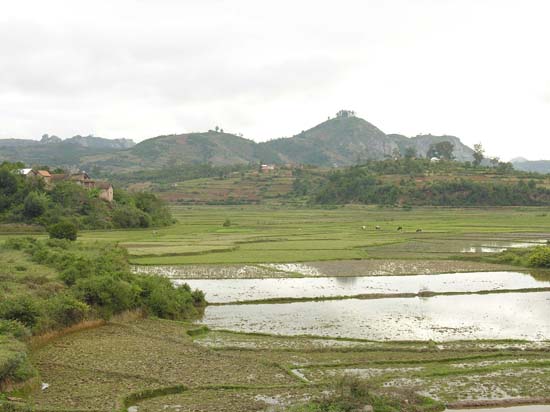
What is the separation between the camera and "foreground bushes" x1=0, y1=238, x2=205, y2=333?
59.7 ft

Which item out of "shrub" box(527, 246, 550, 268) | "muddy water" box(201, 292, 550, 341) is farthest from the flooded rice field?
"muddy water" box(201, 292, 550, 341)

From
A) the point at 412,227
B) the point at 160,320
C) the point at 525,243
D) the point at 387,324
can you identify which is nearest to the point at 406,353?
the point at 387,324

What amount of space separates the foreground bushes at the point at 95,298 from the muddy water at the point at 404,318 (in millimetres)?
1467

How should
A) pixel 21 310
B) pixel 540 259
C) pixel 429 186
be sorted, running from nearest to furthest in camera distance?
pixel 21 310, pixel 540 259, pixel 429 186

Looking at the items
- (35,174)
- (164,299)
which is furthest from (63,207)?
(164,299)

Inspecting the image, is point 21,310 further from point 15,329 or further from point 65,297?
point 65,297

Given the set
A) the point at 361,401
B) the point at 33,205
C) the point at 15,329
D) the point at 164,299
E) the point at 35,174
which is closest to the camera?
the point at 361,401

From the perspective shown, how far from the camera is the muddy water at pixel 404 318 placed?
19.9 m

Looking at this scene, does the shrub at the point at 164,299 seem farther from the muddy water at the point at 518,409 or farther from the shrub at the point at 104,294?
the muddy water at the point at 518,409

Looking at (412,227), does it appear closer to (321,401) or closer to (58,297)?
(58,297)

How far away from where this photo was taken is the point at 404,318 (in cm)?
2191

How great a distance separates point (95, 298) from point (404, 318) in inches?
466

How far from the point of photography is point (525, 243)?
44750mm

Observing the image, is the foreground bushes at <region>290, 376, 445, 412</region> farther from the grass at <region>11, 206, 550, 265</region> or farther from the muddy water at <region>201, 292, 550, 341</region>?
the grass at <region>11, 206, 550, 265</region>
